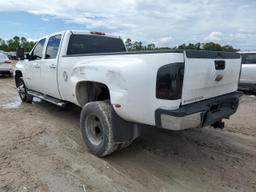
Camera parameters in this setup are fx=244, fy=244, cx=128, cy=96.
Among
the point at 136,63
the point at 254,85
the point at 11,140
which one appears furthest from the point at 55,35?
the point at 254,85

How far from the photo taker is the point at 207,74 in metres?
3.06

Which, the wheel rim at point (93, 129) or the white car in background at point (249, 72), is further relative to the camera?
the white car in background at point (249, 72)

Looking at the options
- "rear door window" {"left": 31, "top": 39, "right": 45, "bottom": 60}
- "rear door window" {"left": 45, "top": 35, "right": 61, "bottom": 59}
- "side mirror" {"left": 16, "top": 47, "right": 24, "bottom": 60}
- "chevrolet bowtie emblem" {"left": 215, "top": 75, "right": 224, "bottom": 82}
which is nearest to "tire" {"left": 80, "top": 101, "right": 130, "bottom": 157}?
"chevrolet bowtie emblem" {"left": 215, "top": 75, "right": 224, "bottom": 82}

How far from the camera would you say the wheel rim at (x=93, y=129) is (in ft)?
12.9

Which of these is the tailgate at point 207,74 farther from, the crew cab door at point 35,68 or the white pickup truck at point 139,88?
the crew cab door at point 35,68

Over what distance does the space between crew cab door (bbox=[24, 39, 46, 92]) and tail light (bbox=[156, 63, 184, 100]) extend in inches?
145

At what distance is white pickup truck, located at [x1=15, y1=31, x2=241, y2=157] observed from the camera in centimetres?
281

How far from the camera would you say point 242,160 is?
3.91 m

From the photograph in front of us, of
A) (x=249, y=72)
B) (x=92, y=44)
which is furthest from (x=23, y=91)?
(x=249, y=72)

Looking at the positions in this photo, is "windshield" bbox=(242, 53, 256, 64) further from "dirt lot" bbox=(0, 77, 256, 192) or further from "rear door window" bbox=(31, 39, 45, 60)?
"rear door window" bbox=(31, 39, 45, 60)

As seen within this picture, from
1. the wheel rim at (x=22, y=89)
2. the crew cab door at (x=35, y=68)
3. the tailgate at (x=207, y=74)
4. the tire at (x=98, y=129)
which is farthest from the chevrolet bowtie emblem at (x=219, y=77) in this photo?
the wheel rim at (x=22, y=89)

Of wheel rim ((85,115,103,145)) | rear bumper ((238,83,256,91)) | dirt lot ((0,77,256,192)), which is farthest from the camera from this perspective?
rear bumper ((238,83,256,91))

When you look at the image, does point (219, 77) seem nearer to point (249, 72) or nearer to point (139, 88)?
point (139, 88)

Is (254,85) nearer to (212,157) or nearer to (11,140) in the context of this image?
(212,157)
